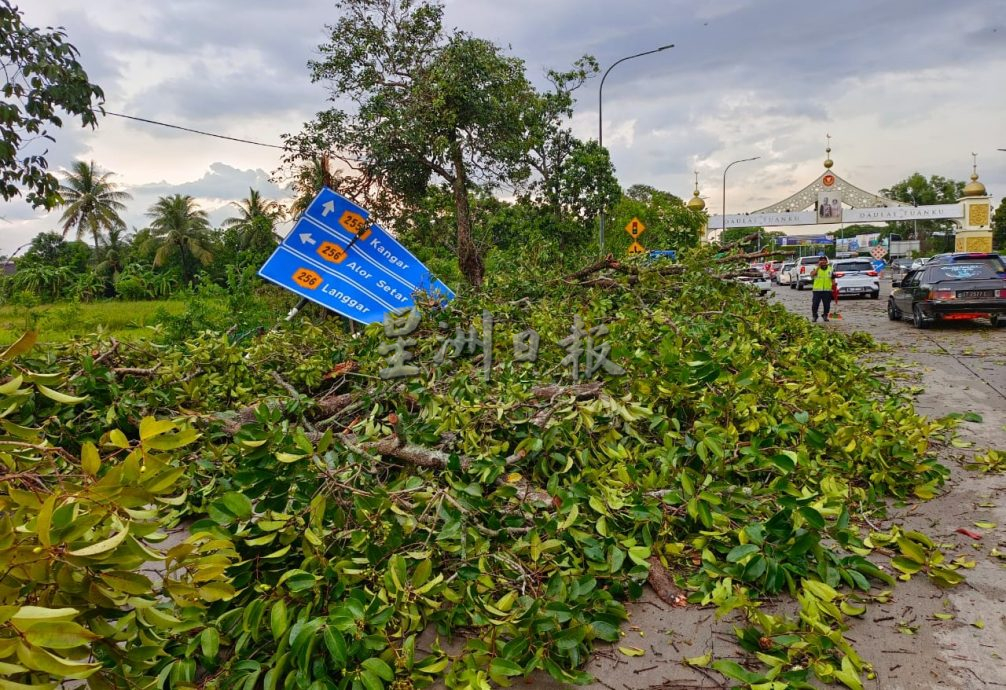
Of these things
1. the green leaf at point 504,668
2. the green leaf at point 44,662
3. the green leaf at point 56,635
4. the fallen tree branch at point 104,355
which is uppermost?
the fallen tree branch at point 104,355

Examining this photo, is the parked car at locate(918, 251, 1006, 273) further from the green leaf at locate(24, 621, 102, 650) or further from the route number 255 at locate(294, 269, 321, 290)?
the green leaf at locate(24, 621, 102, 650)

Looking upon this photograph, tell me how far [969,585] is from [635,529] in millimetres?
1490

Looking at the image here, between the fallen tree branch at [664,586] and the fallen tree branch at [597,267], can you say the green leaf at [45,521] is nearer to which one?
the fallen tree branch at [664,586]

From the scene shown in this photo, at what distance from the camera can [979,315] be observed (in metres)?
12.4

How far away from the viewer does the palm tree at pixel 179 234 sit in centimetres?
4591

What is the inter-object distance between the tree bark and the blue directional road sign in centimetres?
388

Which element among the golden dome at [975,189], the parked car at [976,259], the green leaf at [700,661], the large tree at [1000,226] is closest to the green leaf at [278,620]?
the green leaf at [700,661]

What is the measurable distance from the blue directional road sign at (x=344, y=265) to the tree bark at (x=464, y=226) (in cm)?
388

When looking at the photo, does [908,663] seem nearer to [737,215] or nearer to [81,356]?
[81,356]

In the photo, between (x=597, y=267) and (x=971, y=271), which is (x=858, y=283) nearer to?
(x=971, y=271)

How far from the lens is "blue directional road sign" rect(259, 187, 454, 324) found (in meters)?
7.86

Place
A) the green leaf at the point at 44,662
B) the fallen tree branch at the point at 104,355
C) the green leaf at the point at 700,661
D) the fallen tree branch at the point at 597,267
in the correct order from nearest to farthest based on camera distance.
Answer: the green leaf at the point at 44,662 < the green leaf at the point at 700,661 < the fallen tree branch at the point at 104,355 < the fallen tree branch at the point at 597,267

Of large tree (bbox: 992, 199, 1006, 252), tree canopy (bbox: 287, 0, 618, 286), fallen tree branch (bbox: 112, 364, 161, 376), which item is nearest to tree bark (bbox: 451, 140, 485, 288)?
tree canopy (bbox: 287, 0, 618, 286)

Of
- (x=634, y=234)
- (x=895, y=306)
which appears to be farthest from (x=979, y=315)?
(x=634, y=234)
